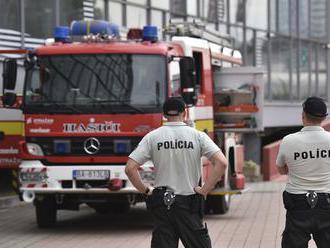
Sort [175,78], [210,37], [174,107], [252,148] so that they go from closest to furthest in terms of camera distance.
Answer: [174,107], [175,78], [210,37], [252,148]

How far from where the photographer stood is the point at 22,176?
40.9ft

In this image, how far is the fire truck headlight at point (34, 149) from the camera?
12.5m

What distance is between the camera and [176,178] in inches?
285

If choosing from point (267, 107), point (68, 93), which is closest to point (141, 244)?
point (68, 93)

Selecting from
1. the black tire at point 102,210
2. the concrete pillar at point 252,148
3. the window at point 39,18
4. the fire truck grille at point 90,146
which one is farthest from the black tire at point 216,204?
the concrete pillar at point 252,148

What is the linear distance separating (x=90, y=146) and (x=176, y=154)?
5224mm

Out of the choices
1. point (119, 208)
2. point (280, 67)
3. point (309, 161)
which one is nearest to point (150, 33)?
point (119, 208)

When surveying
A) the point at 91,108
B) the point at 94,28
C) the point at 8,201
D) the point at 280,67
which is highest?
the point at 94,28

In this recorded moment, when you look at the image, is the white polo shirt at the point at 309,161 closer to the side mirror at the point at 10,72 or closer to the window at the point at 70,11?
the side mirror at the point at 10,72

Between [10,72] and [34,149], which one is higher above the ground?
[10,72]

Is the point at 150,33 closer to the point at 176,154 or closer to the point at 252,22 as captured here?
the point at 176,154

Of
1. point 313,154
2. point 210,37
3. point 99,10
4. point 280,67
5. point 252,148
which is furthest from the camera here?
point 280,67

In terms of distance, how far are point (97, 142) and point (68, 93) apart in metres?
0.83

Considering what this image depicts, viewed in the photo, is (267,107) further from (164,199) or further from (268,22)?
(164,199)
